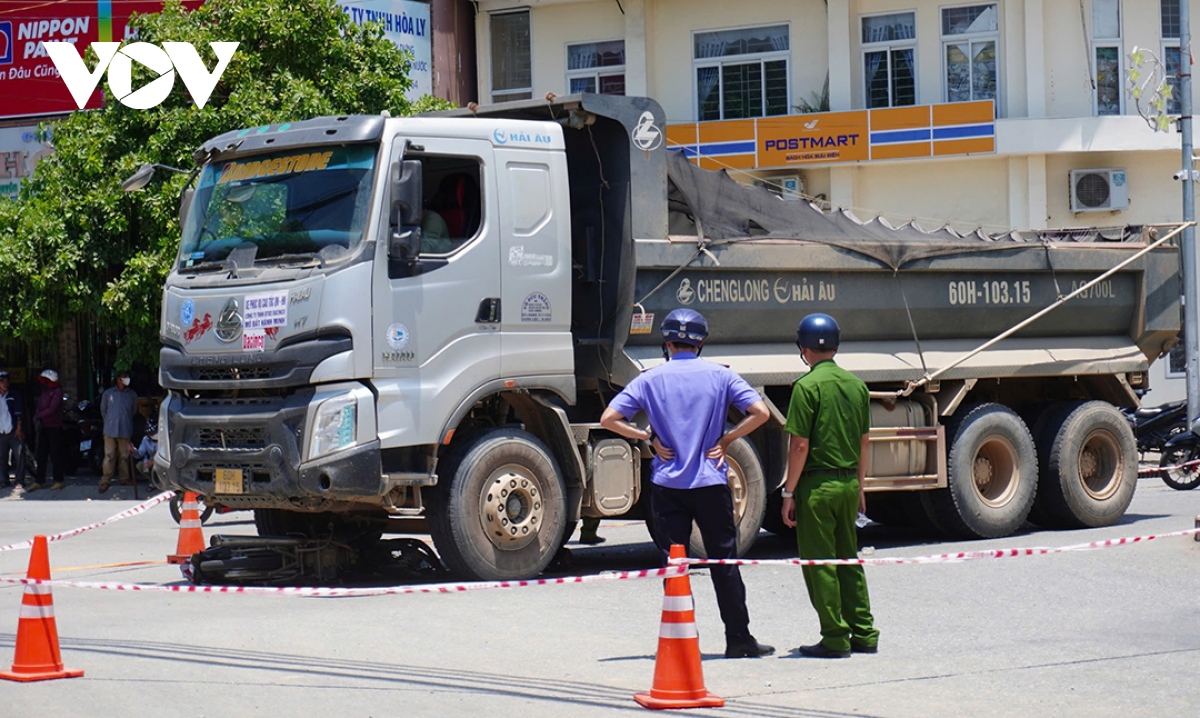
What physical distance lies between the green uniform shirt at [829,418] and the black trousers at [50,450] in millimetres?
17806

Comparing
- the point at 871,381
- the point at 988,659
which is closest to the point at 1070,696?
the point at 988,659

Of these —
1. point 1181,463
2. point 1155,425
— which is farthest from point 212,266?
point 1155,425

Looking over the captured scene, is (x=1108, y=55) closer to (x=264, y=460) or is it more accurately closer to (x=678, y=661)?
(x=264, y=460)

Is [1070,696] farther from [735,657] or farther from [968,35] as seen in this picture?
[968,35]

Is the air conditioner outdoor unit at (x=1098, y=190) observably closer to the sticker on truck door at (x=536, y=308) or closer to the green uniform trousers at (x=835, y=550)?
the sticker on truck door at (x=536, y=308)

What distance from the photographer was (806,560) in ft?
25.6

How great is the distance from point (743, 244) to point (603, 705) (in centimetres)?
585

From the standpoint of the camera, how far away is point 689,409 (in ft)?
25.8

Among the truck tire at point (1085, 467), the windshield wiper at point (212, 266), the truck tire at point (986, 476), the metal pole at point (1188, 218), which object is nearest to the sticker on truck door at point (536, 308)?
the windshield wiper at point (212, 266)

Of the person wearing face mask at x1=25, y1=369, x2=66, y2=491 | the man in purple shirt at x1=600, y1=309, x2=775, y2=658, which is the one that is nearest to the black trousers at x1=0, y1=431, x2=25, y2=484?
the person wearing face mask at x1=25, y1=369, x2=66, y2=491

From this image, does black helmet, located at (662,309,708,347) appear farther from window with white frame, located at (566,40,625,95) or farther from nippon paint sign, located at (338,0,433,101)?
window with white frame, located at (566,40,625,95)

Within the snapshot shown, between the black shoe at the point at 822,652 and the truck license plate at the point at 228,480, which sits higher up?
the truck license plate at the point at 228,480

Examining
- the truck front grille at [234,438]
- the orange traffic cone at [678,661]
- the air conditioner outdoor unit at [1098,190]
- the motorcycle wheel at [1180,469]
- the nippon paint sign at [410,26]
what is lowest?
the motorcycle wheel at [1180,469]

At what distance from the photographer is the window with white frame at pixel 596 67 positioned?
28.7m
